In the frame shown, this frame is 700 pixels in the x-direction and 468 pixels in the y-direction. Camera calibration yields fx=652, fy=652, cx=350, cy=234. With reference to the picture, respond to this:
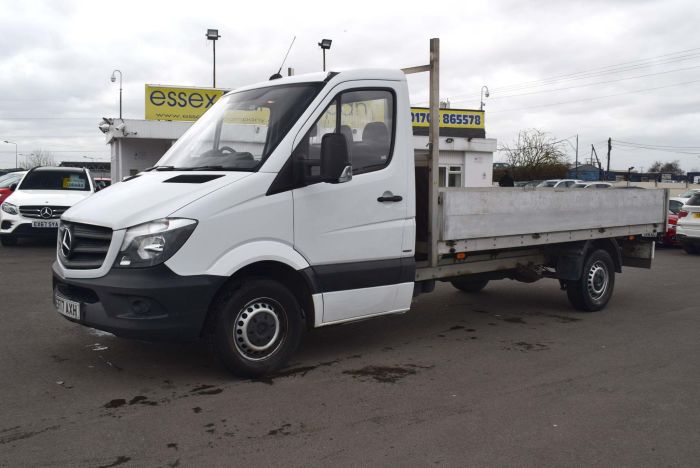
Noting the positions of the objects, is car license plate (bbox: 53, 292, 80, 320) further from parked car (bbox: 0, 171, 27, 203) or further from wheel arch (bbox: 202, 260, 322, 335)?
parked car (bbox: 0, 171, 27, 203)

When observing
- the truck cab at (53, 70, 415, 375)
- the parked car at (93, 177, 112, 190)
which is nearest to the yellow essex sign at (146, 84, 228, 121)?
the parked car at (93, 177, 112, 190)

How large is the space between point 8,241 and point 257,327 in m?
12.2

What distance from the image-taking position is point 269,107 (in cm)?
571

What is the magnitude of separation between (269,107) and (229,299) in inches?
69.5

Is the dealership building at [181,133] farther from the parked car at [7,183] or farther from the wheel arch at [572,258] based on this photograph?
the wheel arch at [572,258]

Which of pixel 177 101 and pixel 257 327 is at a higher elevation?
pixel 177 101

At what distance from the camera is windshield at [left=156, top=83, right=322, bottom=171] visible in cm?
538

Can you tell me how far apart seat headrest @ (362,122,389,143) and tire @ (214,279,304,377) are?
158 centimetres

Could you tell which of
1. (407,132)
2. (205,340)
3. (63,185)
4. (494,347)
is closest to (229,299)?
(205,340)

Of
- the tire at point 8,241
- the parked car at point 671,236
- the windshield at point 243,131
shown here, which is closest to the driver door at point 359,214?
the windshield at point 243,131

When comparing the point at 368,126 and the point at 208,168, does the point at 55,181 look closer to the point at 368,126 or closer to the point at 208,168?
the point at 208,168

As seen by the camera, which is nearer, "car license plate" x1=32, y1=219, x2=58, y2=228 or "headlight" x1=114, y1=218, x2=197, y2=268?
"headlight" x1=114, y1=218, x2=197, y2=268

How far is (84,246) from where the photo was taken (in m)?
5.08

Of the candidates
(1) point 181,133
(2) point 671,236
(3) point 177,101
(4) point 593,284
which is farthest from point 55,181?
(2) point 671,236
